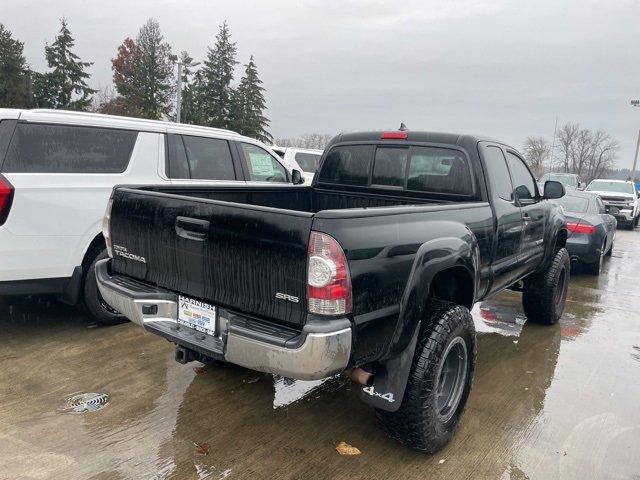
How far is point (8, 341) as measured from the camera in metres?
4.45

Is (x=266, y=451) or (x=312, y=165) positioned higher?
(x=312, y=165)

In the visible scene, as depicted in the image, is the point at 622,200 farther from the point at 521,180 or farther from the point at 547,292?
the point at 521,180

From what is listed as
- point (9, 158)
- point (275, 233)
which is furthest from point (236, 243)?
point (9, 158)

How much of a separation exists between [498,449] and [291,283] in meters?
1.86

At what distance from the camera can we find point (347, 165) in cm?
473

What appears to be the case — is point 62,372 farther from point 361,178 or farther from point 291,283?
point 361,178

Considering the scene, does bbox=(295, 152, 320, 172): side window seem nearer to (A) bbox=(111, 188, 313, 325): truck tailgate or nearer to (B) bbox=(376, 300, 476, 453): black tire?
(A) bbox=(111, 188, 313, 325): truck tailgate

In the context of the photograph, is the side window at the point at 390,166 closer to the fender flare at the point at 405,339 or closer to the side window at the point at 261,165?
the fender flare at the point at 405,339

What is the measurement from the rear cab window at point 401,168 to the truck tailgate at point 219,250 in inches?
79.8

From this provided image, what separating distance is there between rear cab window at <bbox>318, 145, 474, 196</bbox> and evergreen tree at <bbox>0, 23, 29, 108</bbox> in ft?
122

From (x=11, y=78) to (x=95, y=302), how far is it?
37.2 m

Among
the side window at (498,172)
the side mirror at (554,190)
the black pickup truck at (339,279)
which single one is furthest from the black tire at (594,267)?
the black pickup truck at (339,279)

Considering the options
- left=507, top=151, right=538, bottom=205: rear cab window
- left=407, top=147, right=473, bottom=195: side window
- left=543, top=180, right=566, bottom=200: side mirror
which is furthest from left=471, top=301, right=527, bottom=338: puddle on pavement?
left=407, top=147, right=473, bottom=195: side window

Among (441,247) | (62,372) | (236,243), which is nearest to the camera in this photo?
(236,243)
